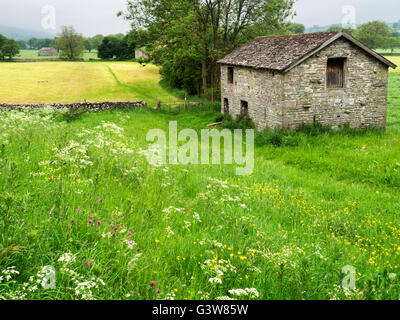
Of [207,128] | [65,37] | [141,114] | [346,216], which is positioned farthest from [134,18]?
[65,37]

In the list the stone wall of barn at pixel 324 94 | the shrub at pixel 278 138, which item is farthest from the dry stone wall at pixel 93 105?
the shrub at pixel 278 138

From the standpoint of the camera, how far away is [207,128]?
2380cm

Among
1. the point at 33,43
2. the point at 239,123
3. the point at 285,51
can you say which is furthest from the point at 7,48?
the point at 33,43

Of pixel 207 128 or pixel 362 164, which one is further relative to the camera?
pixel 207 128

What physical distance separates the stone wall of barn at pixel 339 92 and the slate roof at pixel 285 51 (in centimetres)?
38

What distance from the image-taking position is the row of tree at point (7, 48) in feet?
294

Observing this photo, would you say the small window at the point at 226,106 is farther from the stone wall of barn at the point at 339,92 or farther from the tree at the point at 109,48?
the tree at the point at 109,48

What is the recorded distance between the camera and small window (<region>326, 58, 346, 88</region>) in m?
19.0

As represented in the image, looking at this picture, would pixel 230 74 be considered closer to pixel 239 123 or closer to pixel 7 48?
pixel 239 123

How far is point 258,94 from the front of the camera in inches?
827

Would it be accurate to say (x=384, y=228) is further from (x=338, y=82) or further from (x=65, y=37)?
(x=65, y=37)

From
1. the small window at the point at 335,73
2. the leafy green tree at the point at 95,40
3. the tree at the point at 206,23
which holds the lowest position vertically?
the small window at the point at 335,73
